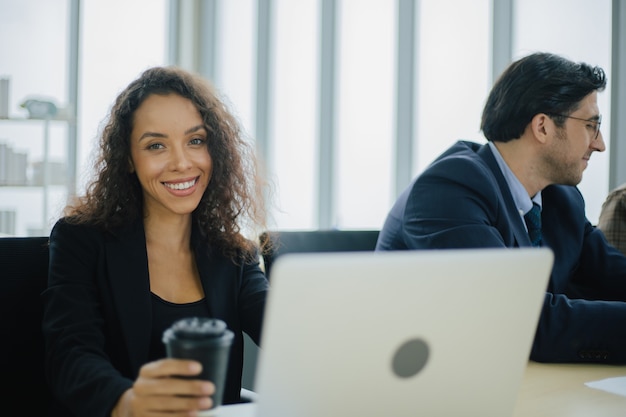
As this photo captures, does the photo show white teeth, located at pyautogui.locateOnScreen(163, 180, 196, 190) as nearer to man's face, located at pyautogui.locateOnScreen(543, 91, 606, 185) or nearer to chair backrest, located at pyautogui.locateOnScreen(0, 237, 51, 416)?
chair backrest, located at pyautogui.locateOnScreen(0, 237, 51, 416)

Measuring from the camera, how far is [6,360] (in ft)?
4.28

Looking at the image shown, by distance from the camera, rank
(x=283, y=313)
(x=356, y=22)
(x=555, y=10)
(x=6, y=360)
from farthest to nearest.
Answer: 1. (x=356, y=22)
2. (x=555, y=10)
3. (x=6, y=360)
4. (x=283, y=313)

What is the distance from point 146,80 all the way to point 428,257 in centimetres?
103

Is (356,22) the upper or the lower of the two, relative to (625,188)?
upper

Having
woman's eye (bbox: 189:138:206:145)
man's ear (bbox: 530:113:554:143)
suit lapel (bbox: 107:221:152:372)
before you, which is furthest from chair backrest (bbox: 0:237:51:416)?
man's ear (bbox: 530:113:554:143)

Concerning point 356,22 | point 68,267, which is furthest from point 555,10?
point 68,267

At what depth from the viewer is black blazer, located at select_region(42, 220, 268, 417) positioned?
1.13 metres

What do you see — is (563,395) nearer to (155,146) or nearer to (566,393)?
(566,393)

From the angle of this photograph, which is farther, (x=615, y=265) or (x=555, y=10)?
(x=555, y=10)

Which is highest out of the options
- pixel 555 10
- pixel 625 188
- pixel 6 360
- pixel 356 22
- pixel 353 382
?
pixel 356 22

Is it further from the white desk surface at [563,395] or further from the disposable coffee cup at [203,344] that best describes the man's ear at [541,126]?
the disposable coffee cup at [203,344]

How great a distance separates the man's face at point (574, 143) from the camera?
1922 mm

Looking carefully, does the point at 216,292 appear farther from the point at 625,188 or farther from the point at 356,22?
the point at 356,22

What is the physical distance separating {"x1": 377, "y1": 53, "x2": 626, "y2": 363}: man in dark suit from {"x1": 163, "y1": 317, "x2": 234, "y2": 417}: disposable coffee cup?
39.4 inches
